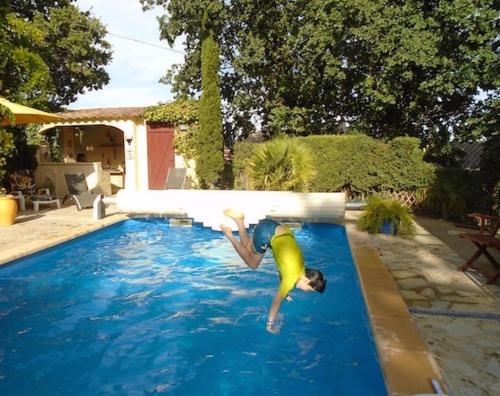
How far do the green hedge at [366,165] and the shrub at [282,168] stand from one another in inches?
54.7

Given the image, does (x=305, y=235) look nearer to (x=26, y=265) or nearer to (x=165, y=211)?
(x=165, y=211)

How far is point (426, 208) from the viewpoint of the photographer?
11.1 m

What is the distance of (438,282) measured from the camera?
5.07m

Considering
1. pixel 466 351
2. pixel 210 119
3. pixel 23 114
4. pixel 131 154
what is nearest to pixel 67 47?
pixel 131 154

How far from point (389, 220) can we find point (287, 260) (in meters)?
5.23

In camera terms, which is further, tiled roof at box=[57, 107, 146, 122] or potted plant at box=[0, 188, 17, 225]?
tiled roof at box=[57, 107, 146, 122]

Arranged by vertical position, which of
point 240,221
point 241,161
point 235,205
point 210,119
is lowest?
point 235,205

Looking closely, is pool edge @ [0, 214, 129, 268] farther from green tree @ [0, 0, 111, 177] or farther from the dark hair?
green tree @ [0, 0, 111, 177]

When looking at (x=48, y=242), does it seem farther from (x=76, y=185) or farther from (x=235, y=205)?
(x=76, y=185)

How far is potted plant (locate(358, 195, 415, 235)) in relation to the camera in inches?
320

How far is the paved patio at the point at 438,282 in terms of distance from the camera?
312cm

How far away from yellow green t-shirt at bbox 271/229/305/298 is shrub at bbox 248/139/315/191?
712 centimetres

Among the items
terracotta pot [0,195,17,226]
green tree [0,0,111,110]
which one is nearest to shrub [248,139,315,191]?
terracotta pot [0,195,17,226]

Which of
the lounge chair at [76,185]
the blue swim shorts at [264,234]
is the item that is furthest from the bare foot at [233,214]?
the lounge chair at [76,185]
